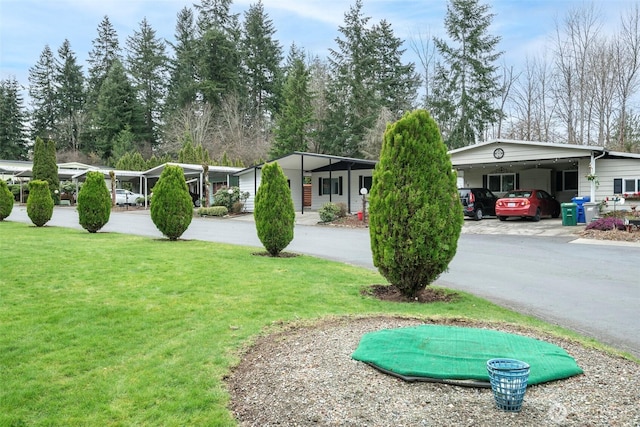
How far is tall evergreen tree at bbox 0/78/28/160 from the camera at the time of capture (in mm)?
58375

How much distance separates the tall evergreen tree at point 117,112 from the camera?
5147cm

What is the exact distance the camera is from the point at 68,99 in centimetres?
5916

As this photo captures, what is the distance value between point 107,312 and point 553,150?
1946cm

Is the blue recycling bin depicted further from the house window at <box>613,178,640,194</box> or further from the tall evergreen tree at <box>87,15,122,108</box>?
the tall evergreen tree at <box>87,15,122,108</box>

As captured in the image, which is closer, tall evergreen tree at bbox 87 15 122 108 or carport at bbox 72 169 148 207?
carport at bbox 72 169 148 207

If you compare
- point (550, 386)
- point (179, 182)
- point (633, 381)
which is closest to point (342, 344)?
point (550, 386)

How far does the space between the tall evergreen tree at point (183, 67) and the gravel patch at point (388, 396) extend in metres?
47.3

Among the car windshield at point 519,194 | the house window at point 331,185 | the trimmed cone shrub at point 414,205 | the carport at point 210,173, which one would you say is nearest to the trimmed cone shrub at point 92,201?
the trimmed cone shrub at point 414,205

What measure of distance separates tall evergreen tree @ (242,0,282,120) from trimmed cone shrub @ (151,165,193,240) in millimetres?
37191

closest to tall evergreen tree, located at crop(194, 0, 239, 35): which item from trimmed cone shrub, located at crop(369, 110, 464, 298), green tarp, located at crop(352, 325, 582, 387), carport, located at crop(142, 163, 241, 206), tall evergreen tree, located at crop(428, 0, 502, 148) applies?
carport, located at crop(142, 163, 241, 206)

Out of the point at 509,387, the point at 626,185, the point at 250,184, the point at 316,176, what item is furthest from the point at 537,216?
the point at 509,387

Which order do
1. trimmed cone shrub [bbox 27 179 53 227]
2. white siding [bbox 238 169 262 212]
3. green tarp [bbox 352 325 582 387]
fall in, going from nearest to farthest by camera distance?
green tarp [bbox 352 325 582 387] → trimmed cone shrub [bbox 27 179 53 227] → white siding [bbox 238 169 262 212]

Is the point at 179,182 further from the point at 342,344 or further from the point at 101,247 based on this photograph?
the point at 342,344

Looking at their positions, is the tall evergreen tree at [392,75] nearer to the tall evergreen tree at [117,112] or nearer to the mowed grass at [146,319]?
the tall evergreen tree at [117,112]
